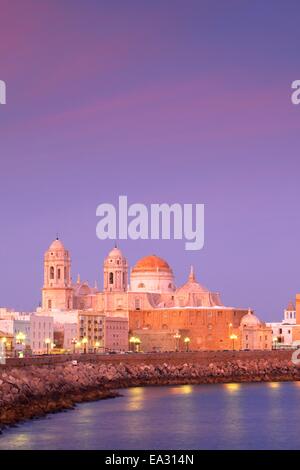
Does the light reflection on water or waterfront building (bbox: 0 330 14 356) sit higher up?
waterfront building (bbox: 0 330 14 356)

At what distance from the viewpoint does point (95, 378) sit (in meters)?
76.1

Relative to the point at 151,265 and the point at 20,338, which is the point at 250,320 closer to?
the point at 151,265

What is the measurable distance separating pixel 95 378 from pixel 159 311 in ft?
154

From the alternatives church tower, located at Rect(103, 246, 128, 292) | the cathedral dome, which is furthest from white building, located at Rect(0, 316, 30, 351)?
the cathedral dome

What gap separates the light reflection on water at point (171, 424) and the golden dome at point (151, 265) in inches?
2227

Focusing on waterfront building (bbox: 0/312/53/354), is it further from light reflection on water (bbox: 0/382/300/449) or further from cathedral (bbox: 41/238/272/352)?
light reflection on water (bbox: 0/382/300/449)

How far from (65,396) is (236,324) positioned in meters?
62.3

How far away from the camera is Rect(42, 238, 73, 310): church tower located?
395 feet

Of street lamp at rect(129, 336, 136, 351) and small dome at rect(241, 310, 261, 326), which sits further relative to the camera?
small dome at rect(241, 310, 261, 326)

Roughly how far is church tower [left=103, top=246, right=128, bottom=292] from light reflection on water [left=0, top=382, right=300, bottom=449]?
4916cm

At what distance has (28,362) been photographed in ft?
246

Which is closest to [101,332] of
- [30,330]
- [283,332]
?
[30,330]

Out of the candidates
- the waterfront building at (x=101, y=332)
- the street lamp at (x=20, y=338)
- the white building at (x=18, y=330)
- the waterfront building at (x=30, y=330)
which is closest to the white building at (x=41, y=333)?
the waterfront building at (x=30, y=330)

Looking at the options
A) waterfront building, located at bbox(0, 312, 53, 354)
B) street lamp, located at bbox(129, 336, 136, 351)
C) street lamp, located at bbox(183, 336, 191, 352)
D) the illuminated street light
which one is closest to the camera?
the illuminated street light
